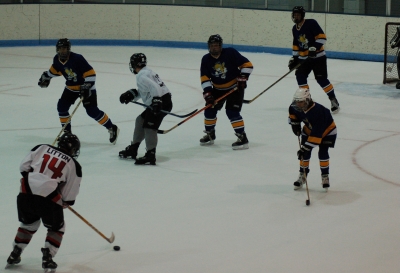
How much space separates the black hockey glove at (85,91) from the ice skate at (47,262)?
3.17m

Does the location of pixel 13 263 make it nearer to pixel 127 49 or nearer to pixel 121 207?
pixel 121 207

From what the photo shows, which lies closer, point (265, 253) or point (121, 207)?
point (265, 253)

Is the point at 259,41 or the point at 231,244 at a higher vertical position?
the point at 259,41

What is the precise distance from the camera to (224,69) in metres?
7.24

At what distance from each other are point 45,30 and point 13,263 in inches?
433

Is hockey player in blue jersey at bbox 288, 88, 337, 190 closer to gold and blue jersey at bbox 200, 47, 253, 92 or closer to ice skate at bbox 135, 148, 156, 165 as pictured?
ice skate at bbox 135, 148, 156, 165

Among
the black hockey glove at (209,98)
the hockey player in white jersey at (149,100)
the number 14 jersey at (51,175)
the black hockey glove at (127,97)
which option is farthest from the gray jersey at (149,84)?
the number 14 jersey at (51,175)

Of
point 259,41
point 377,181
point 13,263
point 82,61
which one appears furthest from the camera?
point 259,41

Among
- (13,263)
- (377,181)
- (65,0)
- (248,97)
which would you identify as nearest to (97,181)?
(13,263)

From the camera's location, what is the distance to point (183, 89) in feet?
34.4

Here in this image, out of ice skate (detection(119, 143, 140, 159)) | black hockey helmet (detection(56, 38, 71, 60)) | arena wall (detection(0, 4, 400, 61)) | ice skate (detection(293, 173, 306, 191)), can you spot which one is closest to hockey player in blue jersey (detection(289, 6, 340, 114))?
ice skate (detection(119, 143, 140, 159))

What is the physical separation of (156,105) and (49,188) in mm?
2612

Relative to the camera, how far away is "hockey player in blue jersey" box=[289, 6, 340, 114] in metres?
8.70

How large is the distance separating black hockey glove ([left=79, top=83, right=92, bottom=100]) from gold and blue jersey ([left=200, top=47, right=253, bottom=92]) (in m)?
1.09
